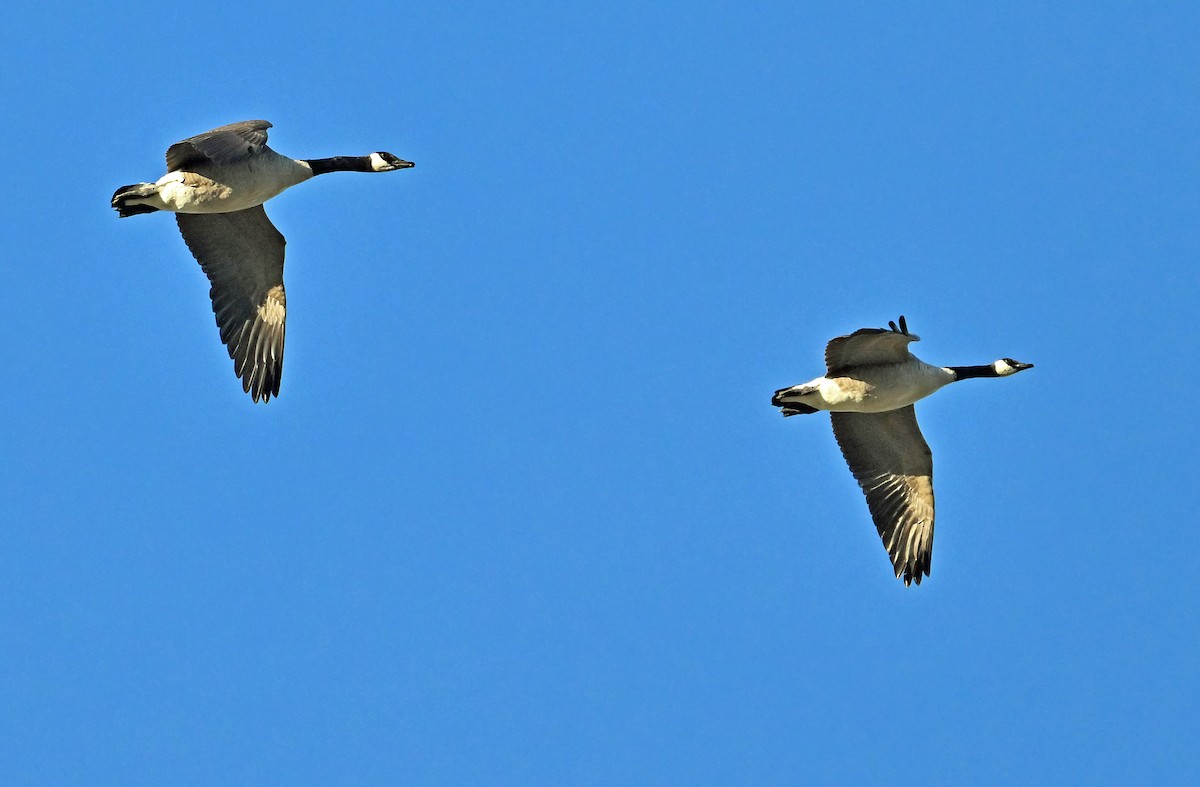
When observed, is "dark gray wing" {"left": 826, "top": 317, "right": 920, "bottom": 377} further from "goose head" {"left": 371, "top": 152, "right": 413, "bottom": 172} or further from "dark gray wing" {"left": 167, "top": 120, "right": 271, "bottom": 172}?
"dark gray wing" {"left": 167, "top": 120, "right": 271, "bottom": 172}

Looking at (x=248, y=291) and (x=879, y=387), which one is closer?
(x=879, y=387)

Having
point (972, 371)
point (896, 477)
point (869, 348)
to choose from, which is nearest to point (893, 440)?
point (896, 477)

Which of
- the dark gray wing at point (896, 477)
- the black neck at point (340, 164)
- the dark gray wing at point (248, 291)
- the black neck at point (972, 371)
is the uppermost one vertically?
the black neck at point (340, 164)

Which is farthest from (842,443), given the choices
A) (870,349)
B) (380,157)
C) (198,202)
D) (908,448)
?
(198,202)

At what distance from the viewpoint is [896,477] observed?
23.1m

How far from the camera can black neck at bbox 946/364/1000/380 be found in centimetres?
2250

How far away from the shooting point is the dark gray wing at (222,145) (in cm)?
1889

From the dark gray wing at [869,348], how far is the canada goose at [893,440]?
2cm

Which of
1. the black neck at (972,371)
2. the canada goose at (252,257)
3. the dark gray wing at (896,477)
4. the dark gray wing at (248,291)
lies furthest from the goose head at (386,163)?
the black neck at (972,371)

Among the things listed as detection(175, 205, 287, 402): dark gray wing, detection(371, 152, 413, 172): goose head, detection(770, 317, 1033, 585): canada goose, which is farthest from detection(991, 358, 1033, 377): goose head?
detection(175, 205, 287, 402): dark gray wing

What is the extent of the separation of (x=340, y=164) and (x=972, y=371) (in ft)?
28.5

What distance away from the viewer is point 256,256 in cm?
2270

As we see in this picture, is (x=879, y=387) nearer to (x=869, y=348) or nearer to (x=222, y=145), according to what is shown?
(x=869, y=348)

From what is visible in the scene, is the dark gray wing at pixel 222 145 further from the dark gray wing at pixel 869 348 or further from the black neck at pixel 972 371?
the black neck at pixel 972 371
